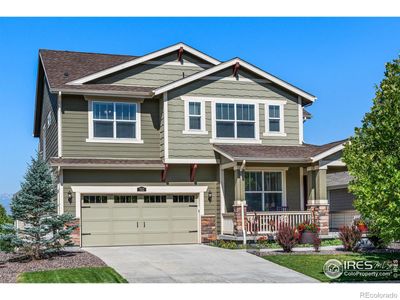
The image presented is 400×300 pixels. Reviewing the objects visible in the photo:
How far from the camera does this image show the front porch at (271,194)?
72.8ft

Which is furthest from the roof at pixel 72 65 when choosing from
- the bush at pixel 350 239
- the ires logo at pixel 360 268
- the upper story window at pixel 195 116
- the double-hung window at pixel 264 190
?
the ires logo at pixel 360 268

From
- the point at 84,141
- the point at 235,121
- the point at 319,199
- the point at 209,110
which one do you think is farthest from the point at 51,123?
the point at 319,199

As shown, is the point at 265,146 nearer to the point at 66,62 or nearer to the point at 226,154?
the point at 226,154

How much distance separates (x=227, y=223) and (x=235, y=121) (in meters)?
4.01

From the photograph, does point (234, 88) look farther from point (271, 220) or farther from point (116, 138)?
point (271, 220)

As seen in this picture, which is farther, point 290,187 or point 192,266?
point 290,187

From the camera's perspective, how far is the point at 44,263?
17.6 metres

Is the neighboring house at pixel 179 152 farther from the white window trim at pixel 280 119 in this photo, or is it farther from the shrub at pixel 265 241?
the shrub at pixel 265 241

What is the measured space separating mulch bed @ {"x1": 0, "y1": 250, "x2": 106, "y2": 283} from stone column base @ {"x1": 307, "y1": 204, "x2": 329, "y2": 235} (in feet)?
28.1

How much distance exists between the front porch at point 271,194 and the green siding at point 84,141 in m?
3.07

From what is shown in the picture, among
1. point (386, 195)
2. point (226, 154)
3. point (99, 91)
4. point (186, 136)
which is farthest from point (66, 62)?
point (386, 195)

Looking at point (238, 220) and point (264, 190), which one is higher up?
point (264, 190)

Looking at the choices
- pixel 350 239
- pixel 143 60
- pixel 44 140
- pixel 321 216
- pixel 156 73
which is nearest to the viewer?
pixel 350 239

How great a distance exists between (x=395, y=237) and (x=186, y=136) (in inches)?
408
